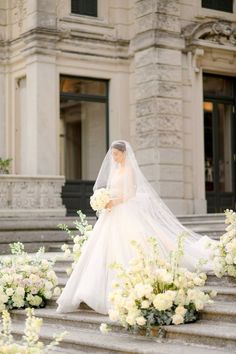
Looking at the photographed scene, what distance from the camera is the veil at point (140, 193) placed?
350 inches

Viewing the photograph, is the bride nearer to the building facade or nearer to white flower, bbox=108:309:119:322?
white flower, bbox=108:309:119:322

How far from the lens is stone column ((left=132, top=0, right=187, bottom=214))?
16359 mm

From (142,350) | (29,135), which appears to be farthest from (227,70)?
(142,350)

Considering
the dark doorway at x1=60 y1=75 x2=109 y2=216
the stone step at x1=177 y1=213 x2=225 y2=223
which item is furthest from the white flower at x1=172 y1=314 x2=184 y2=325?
the dark doorway at x1=60 y1=75 x2=109 y2=216

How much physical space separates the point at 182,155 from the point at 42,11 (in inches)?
176

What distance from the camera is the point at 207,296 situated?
746cm

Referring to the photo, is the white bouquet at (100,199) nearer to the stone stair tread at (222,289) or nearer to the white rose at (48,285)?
the white rose at (48,285)

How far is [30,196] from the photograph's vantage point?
1488 cm

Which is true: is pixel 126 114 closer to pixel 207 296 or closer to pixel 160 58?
pixel 160 58

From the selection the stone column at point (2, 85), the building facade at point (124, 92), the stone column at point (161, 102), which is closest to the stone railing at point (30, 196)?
the building facade at point (124, 92)

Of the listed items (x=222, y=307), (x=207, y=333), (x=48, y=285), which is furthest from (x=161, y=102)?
(x=207, y=333)

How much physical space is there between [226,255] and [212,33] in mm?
10215

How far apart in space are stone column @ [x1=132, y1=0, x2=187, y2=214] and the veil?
7074 millimetres

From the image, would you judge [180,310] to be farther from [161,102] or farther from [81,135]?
[81,135]
